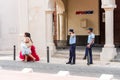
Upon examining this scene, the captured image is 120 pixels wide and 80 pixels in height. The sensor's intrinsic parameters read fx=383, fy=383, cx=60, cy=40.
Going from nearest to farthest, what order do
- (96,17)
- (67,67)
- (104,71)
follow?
(104,71)
(67,67)
(96,17)

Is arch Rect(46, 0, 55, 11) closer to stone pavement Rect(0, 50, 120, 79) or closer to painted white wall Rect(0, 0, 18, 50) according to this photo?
stone pavement Rect(0, 50, 120, 79)

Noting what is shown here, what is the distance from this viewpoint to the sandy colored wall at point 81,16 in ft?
88.9

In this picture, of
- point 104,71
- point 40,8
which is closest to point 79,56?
point 40,8

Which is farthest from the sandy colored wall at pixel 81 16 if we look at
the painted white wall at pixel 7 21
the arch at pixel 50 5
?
the arch at pixel 50 5

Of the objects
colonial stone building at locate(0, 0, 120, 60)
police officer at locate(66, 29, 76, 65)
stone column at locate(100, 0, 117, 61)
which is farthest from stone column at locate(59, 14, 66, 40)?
police officer at locate(66, 29, 76, 65)

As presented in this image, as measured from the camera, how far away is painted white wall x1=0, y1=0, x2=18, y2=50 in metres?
28.7

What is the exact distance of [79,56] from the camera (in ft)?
72.2

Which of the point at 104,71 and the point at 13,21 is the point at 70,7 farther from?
the point at 104,71

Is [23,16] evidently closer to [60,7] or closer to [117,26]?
[60,7]

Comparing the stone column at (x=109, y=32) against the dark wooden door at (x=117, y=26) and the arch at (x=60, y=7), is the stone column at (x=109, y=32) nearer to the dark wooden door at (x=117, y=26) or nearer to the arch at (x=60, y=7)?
the dark wooden door at (x=117, y=26)

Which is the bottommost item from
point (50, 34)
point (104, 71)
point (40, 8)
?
point (104, 71)

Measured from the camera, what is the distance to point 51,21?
22781 millimetres

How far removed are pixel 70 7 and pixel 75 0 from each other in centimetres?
64

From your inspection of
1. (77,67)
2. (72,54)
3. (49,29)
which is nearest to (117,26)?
(49,29)
